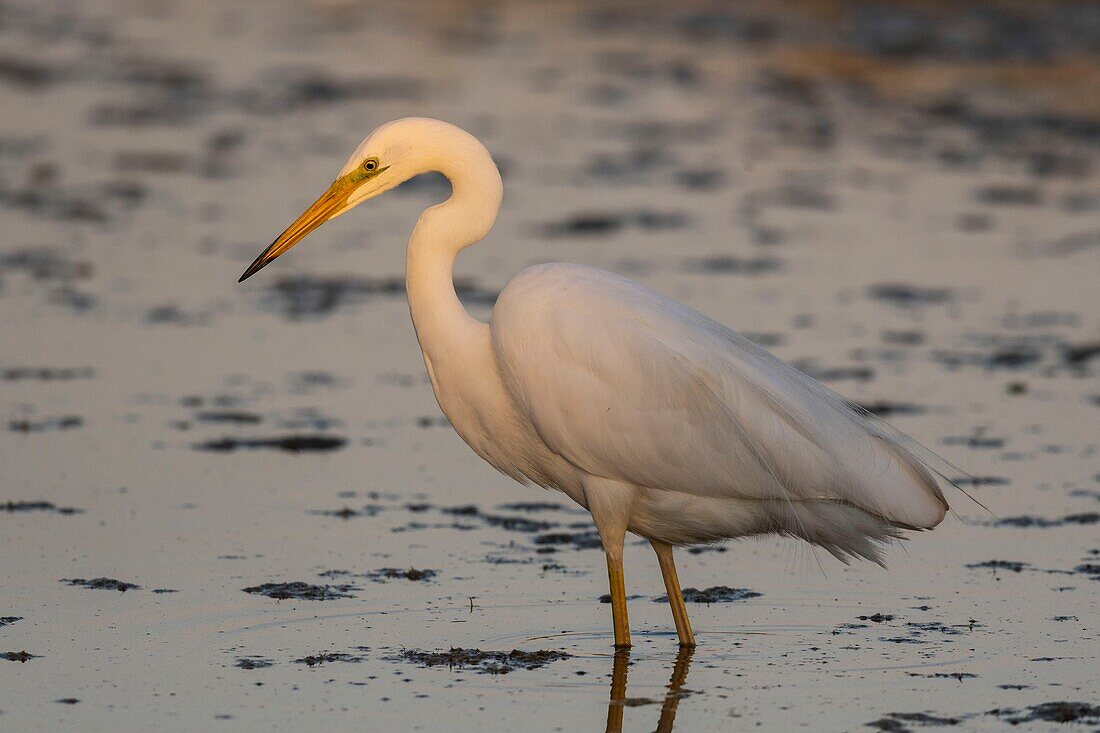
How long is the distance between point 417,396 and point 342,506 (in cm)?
184

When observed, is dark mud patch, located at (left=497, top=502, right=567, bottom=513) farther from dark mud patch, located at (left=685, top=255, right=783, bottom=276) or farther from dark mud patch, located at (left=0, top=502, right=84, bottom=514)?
dark mud patch, located at (left=685, top=255, right=783, bottom=276)

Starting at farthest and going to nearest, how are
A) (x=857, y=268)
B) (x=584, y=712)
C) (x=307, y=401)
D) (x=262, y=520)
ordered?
(x=857, y=268) → (x=307, y=401) → (x=262, y=520) → (x=584, y=712)

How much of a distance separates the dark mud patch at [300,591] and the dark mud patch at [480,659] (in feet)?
2.16

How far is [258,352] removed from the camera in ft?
36.5

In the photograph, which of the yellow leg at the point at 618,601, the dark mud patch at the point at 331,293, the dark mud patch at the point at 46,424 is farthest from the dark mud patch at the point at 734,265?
the yellow leg at the point at 618,601

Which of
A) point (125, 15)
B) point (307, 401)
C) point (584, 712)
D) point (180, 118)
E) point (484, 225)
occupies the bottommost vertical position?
point (584, 712)

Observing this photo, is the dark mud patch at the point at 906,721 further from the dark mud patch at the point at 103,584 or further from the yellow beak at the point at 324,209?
the dark mud patch at the point at 103,584

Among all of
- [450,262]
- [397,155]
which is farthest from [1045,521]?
[397,155]

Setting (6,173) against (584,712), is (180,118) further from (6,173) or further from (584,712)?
(584,712)

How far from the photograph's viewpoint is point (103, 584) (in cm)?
737

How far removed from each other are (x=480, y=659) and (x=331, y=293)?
6.06 metres

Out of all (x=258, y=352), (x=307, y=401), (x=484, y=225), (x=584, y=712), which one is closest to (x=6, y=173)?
(x=258, y=352)

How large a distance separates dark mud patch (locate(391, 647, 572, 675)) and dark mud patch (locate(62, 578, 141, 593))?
4.07ft

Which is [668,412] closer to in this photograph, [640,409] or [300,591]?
[640,409]
